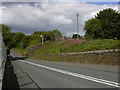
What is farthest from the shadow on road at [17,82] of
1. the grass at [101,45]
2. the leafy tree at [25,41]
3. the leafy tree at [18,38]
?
the leafy tree at [18,38]

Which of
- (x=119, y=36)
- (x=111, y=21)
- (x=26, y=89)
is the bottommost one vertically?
(x=26, y=89)

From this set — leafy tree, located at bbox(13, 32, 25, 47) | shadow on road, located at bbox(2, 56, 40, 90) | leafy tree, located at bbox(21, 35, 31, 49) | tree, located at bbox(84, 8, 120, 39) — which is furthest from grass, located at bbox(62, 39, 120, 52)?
leafy tree, located at bbox(13, 32, 25, 47)

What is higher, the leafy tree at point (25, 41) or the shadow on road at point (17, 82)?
the leafy tree at point (25, 41)

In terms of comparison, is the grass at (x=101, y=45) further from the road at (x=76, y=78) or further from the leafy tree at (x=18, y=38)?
the leafy tree at (x=18, y=38)

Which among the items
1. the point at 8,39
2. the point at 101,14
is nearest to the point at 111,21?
the point at 101,14

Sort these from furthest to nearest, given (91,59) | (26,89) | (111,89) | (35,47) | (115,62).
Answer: (35,47), (91,59), (115,62), (26,89), (111,89)

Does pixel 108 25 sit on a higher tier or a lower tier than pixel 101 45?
higher

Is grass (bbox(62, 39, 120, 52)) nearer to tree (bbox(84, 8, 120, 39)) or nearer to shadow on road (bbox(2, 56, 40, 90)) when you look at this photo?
shadow on road (bbox(2, 56, 40, 90))

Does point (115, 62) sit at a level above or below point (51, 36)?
below

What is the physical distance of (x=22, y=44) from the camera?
5655 inches

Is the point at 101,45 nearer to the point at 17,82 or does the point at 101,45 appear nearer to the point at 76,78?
the point at 76,78

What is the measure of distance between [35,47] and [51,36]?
1947 inches

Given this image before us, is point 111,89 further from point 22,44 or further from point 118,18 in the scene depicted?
point 22,44

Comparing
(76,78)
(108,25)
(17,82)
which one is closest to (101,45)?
(76,78)
